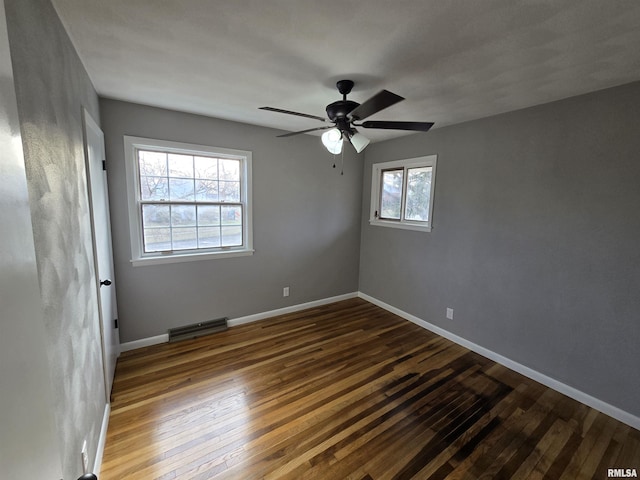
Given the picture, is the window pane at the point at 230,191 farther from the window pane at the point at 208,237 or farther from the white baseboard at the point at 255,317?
the white baseboard at the point at 255,317

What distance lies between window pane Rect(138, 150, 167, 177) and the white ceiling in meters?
0.53

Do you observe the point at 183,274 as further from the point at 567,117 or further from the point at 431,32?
the point at 567,117

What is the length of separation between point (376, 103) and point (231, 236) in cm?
230

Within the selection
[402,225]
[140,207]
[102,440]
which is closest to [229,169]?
[140,207]

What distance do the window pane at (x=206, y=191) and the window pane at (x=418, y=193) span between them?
2.42 m

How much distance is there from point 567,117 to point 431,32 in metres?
1.63

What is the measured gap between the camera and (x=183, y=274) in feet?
9.66

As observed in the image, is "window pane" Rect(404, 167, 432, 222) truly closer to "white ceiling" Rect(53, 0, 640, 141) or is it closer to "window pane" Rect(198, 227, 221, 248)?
"white ceiling" Rect(53, 0, 640, 141)

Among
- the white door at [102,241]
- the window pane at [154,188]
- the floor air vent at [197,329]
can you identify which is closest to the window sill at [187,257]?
the white door at [102,241]

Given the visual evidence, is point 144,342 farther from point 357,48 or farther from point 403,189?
point 403,189

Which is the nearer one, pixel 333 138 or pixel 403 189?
pixel 333 138

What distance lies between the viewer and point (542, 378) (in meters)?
2.43

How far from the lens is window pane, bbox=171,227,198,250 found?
Result: 9.55 feet

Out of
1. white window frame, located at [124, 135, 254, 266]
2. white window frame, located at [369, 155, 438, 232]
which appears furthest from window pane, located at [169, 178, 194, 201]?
white window frame, located at [369, 155, 438, 232]
